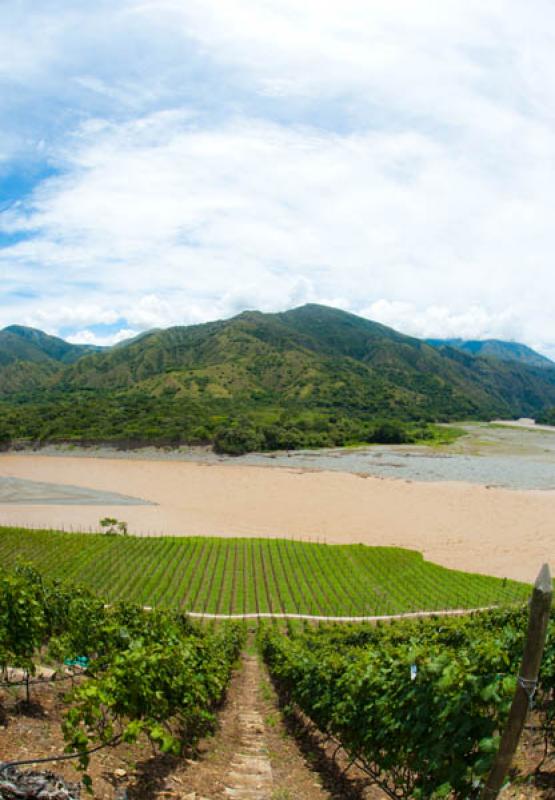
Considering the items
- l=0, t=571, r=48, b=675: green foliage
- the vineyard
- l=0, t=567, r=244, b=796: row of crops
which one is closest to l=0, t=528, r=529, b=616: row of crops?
l=0, t=567, r=244, b=796: row of crops

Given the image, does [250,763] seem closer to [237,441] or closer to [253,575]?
[253,575]

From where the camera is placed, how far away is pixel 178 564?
3616 cm

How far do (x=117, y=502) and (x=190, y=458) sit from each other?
44.1m

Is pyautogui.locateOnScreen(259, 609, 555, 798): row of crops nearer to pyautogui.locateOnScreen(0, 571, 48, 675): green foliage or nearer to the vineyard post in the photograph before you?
the vineyard post

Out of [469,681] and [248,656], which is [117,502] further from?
[469,681]

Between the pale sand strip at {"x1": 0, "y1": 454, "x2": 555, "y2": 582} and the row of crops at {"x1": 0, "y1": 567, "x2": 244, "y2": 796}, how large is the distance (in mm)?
34162

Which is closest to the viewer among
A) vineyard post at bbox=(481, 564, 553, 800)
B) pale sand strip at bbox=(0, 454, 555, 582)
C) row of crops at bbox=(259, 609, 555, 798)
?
vineyard post at bbox=(481, 564, 553, 800)

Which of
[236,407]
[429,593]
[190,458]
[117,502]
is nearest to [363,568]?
[429,593]

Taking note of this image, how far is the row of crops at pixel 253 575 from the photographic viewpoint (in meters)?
30.5

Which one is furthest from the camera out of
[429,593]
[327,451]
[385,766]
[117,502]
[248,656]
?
[327,451]

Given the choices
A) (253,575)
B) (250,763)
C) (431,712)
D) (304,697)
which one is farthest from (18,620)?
(253,575)

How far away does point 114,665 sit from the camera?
7.09 meters

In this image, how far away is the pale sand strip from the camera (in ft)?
151

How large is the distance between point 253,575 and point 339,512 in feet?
83.8
